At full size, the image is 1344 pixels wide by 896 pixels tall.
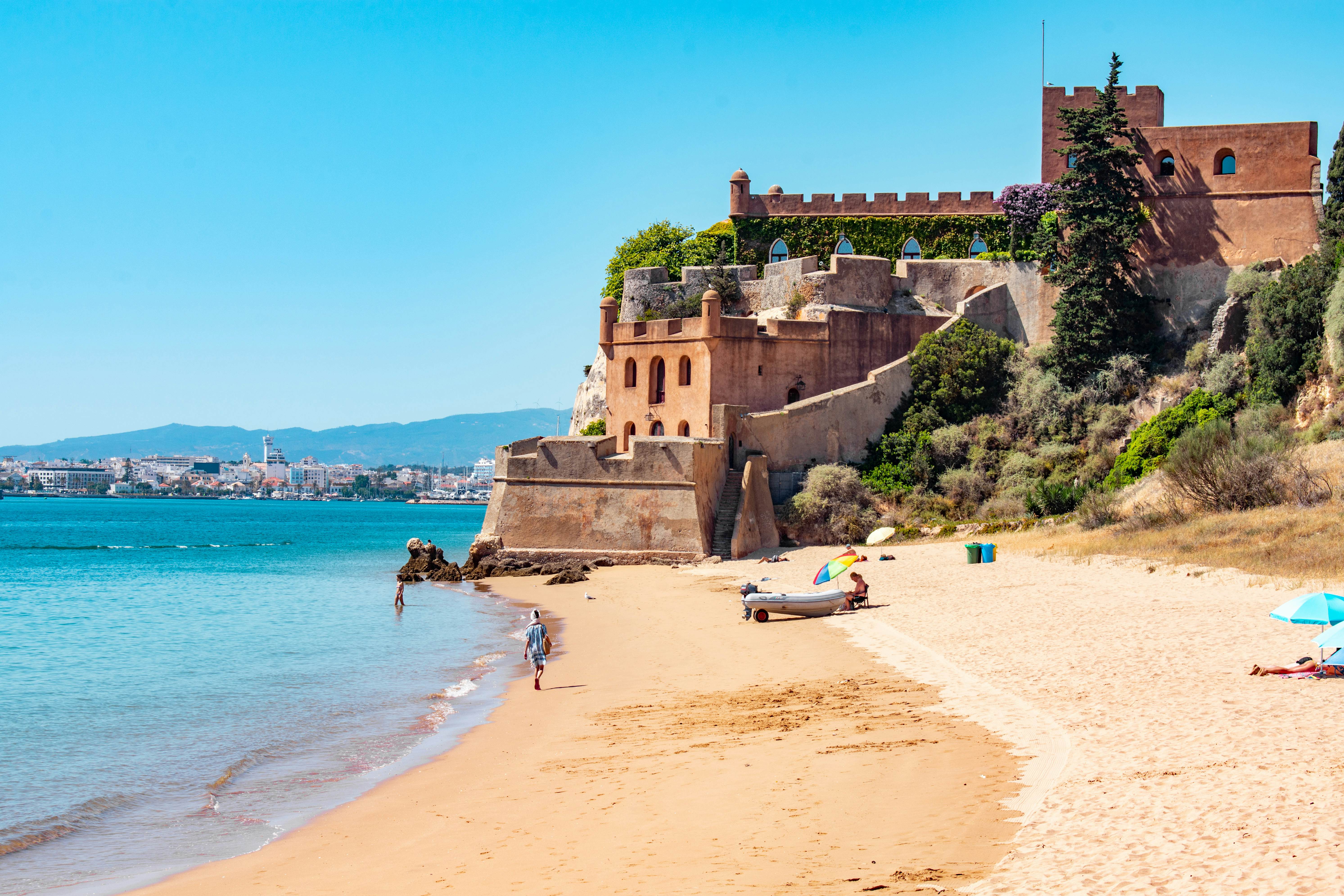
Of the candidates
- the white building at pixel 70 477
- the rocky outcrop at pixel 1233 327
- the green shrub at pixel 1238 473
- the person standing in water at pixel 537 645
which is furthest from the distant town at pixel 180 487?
the person standing in water at pixel 537 645

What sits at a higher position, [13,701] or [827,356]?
[827,356]

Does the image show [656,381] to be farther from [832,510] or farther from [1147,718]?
[1147,718]

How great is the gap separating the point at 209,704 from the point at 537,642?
453 cm

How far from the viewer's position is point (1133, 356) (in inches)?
1187

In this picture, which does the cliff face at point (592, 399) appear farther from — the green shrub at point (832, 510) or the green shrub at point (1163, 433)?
the green shrub at point (1163, 433)

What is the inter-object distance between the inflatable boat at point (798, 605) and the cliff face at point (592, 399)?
21.7 meters

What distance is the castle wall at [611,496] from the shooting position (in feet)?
93.3

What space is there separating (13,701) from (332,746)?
6341 mm

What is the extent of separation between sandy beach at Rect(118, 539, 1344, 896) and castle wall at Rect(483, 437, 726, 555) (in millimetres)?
12368

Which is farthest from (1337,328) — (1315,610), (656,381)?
(656,381)

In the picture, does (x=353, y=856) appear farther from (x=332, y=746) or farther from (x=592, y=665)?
(x=592, y=665)

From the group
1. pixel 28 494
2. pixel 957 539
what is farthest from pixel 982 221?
pixel 28 494

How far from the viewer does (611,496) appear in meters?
29.1

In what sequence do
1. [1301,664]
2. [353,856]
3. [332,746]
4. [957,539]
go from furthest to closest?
[957,539] → [332,746] → [1301,664] → [353,856]
